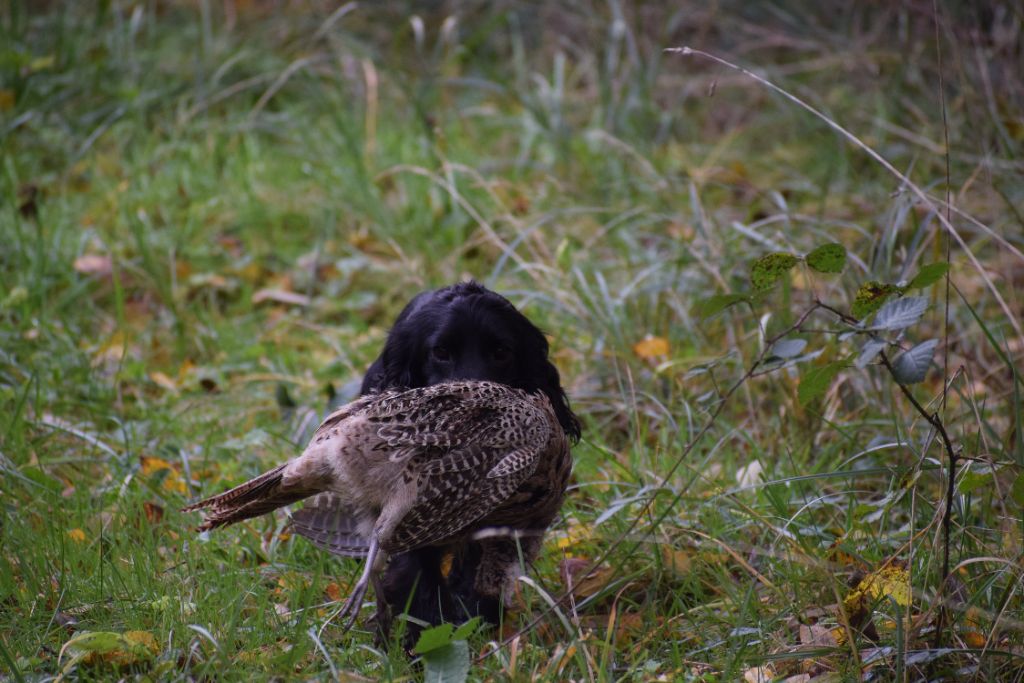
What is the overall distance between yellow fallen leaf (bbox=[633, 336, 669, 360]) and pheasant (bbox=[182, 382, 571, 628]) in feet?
5.17

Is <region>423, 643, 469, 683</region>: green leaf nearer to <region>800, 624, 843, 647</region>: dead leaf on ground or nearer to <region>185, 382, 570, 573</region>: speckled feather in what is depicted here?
<region>185, 382, 570, 573</region>: speckled feather

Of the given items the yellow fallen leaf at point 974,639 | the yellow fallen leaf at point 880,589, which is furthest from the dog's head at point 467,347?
the yellow fallen leaf at point 974,639

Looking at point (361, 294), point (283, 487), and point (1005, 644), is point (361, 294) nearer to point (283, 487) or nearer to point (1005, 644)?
point (283, 487)

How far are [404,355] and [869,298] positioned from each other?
1381mm

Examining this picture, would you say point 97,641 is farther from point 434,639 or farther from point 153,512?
point 153,512

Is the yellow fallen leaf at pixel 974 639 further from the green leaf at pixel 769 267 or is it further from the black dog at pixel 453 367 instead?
the black dog at pixel 453 367

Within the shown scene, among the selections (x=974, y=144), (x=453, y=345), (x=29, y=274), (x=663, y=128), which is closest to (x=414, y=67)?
(x=663, y=128)

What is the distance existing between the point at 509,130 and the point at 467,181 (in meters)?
1.35

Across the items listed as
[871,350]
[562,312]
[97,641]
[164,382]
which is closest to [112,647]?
[97,641]

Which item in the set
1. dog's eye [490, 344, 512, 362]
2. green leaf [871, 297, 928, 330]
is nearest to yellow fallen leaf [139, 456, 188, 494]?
dog's eye [490, 344, 512, 362]

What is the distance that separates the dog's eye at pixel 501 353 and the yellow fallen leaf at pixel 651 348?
111 centimetres

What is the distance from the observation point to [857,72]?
683 cm

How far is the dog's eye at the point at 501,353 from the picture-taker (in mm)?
3189

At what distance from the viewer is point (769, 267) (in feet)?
8.34
